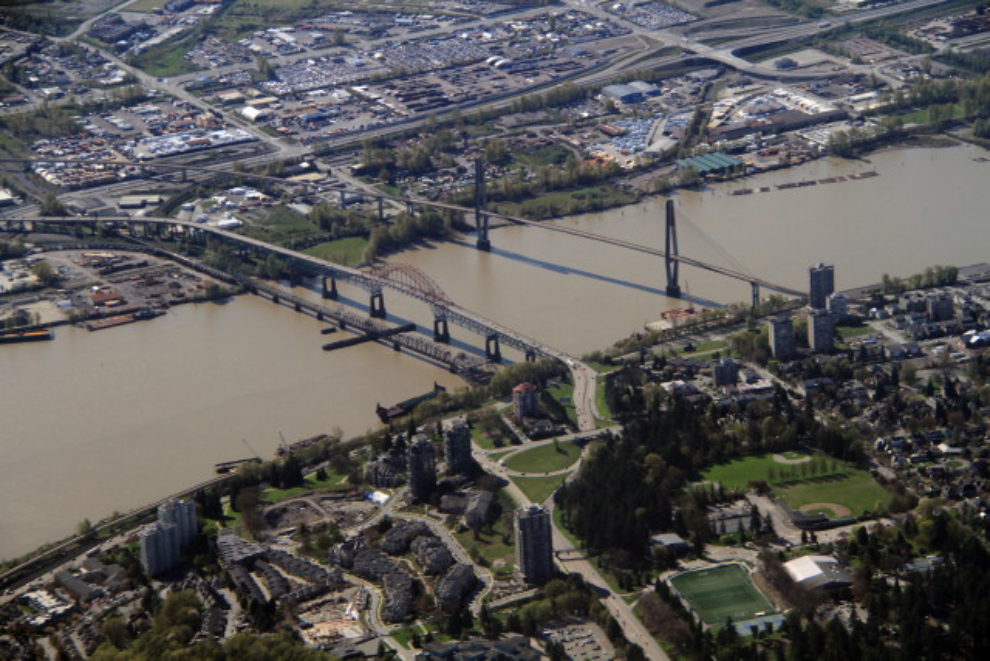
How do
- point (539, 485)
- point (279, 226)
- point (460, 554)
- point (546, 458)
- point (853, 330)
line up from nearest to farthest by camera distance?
point (460, 554) < point (539, 485) < point (546, 458) < point (853, 330) < point (279, 226)

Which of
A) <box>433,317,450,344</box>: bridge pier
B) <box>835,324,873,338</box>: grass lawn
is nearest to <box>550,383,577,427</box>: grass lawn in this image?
<box>433,317,450,344</box>: bridge pier

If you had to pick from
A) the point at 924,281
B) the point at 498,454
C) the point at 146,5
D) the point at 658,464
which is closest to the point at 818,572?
the point at 658,464

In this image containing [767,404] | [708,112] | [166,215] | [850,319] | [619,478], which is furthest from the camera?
[708,112]

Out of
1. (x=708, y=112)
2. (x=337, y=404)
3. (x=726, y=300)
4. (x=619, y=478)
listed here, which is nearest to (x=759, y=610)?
(x=619, y=478)

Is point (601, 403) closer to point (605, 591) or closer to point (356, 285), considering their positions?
point (605, 591)

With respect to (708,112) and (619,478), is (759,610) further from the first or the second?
(708,112)

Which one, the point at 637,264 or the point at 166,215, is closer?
the point at 637,264
